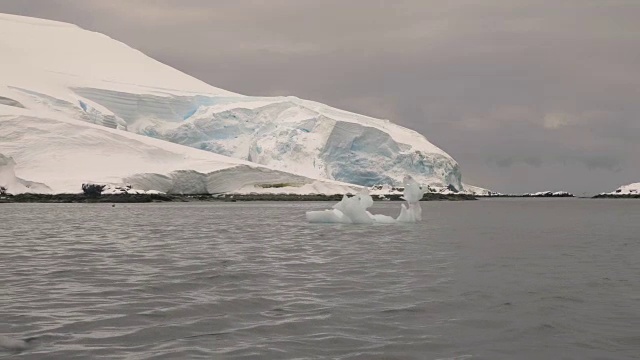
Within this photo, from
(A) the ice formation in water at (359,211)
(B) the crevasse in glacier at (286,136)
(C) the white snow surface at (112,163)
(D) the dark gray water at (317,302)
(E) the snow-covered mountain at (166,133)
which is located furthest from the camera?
(B) the crevasse in glacier at (286,136)

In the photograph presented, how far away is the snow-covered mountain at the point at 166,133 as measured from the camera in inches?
2485

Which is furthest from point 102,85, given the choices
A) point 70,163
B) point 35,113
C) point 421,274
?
point 421,274

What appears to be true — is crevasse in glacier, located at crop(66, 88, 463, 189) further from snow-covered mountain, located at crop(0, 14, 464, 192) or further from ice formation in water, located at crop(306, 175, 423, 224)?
ice formation in water, located at crop(306, 175, 423, 224)

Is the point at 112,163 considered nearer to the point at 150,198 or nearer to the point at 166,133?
the point at 150,198

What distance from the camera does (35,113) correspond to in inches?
2613

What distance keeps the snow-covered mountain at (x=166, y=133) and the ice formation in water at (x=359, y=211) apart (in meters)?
37.9

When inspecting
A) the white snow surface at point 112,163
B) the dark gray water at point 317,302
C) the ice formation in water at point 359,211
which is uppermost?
the white snow surface at point 112,163

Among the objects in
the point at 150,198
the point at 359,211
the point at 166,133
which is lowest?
the point at 359,211

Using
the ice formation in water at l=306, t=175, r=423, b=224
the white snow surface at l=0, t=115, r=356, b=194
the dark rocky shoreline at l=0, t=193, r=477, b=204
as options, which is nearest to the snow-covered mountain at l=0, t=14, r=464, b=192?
the white snow surface at l=0, t=115, r=356, b=194

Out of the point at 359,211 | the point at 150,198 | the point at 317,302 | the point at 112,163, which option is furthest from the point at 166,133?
the point at 317,302

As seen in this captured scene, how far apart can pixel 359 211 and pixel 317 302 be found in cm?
1778

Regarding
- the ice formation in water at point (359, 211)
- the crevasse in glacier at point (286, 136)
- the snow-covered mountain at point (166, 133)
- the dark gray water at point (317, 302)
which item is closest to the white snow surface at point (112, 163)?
the snow-covered mountain at point (166, 133)

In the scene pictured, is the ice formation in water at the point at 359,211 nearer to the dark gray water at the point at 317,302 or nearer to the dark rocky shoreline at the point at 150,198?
the dark gray water at the point at 317,302

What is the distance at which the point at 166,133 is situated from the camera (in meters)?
84.4
